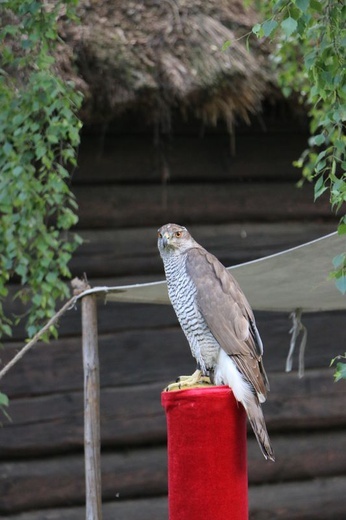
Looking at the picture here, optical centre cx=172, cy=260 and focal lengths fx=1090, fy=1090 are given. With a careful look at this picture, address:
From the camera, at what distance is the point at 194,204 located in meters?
5.23

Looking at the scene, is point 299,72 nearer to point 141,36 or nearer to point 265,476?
point 141,36

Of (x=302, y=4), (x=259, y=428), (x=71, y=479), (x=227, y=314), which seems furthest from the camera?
(x=71, y=479)

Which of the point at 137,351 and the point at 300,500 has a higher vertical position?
the point at 137,351

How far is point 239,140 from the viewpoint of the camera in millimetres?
5348

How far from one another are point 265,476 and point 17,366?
131cm

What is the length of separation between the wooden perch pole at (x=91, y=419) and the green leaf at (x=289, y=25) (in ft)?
4.80

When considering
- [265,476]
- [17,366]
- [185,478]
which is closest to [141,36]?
[17,366]

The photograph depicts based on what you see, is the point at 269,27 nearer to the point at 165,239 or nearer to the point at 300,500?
the point at 165,239

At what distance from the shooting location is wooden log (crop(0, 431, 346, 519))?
4941 mm

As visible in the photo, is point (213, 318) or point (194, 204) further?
point (194, 204)

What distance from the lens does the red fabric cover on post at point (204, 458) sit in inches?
115

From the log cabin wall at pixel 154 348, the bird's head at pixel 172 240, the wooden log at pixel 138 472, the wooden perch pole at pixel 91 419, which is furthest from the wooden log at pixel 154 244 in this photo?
the bird's head at pixel 172 240

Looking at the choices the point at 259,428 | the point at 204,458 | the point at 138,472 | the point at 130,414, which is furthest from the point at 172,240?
the point at 138,472

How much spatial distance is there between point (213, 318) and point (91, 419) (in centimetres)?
65
